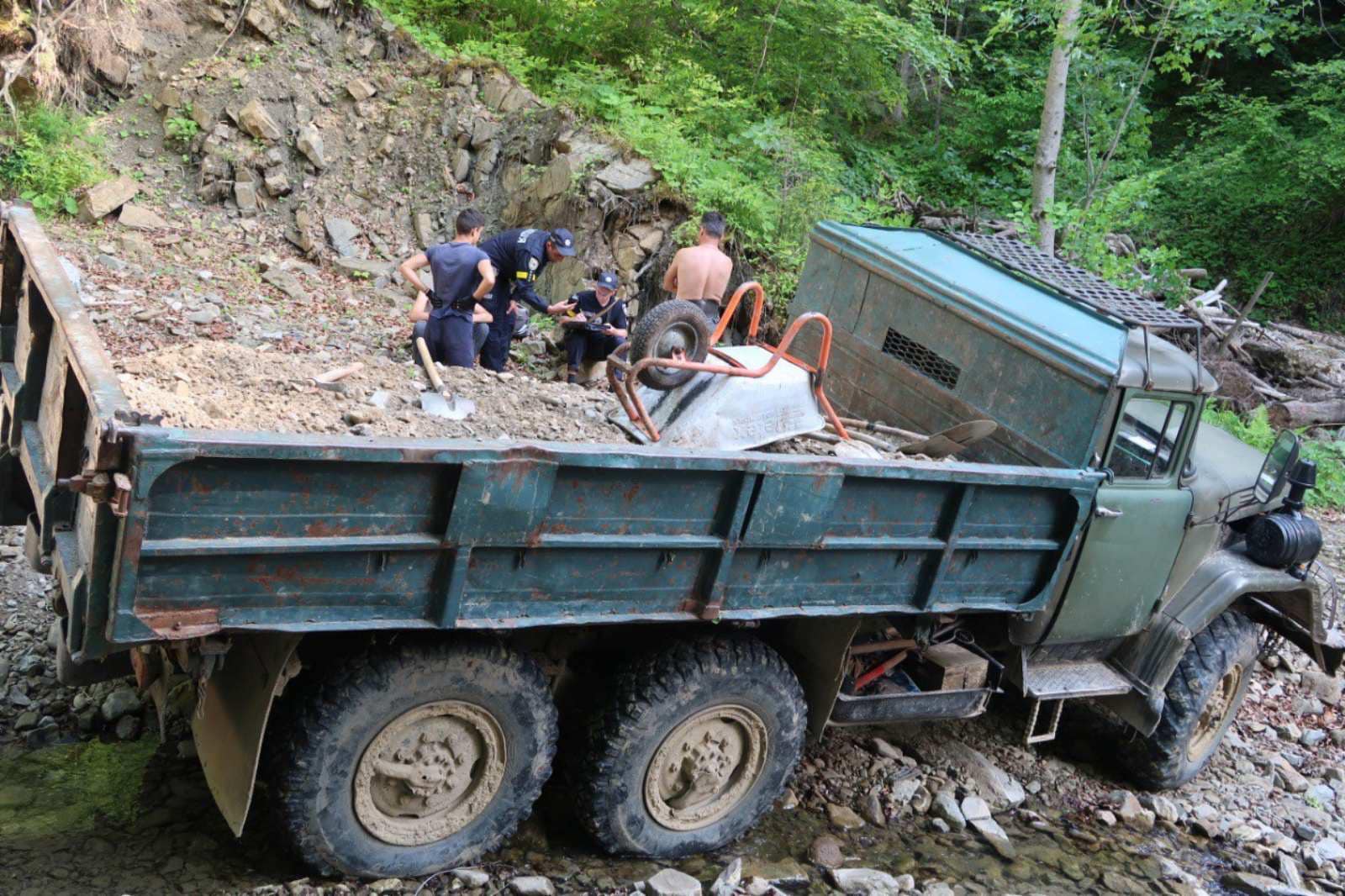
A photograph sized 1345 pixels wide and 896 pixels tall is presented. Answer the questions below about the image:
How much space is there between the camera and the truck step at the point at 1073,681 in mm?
5211

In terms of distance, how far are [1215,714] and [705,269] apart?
423cm

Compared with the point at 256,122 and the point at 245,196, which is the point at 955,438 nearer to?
the point at 245,196

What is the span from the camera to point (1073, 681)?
210 inches

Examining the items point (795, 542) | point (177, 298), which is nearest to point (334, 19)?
point (177, 298)

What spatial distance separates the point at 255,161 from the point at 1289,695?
1030cm

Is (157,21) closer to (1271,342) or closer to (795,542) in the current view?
(795,542)

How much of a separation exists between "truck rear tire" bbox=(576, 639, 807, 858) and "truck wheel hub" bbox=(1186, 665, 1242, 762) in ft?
8.76

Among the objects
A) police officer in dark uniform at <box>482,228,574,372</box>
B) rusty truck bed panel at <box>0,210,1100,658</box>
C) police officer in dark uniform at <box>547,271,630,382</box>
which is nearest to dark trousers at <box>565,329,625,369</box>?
police officer in dark uniform at <box>547,271,630,382</box>

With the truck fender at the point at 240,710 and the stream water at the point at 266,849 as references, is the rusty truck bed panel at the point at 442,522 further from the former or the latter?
the stream water at the point at 266,849

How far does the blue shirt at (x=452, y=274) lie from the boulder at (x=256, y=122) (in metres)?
5.78

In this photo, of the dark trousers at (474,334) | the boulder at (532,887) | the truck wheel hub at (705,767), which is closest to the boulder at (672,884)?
the truck wheel hub at (705,767)

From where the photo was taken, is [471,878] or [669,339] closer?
[471,878]

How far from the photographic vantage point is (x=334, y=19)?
1259 centimetres

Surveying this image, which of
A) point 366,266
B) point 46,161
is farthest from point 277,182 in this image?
point 46,161
